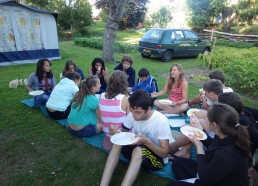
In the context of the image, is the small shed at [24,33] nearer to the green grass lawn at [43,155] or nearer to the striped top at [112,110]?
the green grass lawn at [43,155]

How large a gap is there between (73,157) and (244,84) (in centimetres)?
500

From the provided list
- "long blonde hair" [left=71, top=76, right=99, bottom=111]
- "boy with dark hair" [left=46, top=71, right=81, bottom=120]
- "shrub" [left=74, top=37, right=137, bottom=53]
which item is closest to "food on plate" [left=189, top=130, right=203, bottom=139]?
"long blonde hair" [left=71, top=76, right=99, bottom=111]

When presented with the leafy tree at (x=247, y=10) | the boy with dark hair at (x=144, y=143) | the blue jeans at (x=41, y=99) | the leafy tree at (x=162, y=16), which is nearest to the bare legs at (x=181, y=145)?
the boy with dark hair at (x=144, y=143)

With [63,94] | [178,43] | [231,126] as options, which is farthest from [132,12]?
[231,126]

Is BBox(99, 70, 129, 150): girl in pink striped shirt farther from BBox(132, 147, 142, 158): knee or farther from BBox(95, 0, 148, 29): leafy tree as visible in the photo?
BBox(95, 0, 148, 29): leafy tree

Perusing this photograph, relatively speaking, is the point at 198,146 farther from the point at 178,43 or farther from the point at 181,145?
the point at 178,43

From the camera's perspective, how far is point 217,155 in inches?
74.4

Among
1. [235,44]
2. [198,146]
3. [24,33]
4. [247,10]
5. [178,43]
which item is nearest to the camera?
[198,146]

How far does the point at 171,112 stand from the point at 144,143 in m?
2.19

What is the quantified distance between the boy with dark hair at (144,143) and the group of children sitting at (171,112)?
1 cm

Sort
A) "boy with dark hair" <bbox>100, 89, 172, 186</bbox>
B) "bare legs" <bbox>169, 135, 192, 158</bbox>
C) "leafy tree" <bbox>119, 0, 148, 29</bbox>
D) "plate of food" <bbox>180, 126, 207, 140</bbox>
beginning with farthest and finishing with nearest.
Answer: "leafy tree" <bbox>119, 0, 148, 29</bbox> → "bare legs" <bbox>169, 135, 192, 158</bbox> → "plate of food" <bbox>180, 126, 207, 140</bbox> → "boy with dark hair" <bbox>100, 89, 172, 186</bbox>

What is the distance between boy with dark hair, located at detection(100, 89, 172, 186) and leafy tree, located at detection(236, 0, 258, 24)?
71.5 feet

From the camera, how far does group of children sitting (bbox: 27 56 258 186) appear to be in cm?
196

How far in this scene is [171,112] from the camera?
4.65 m
